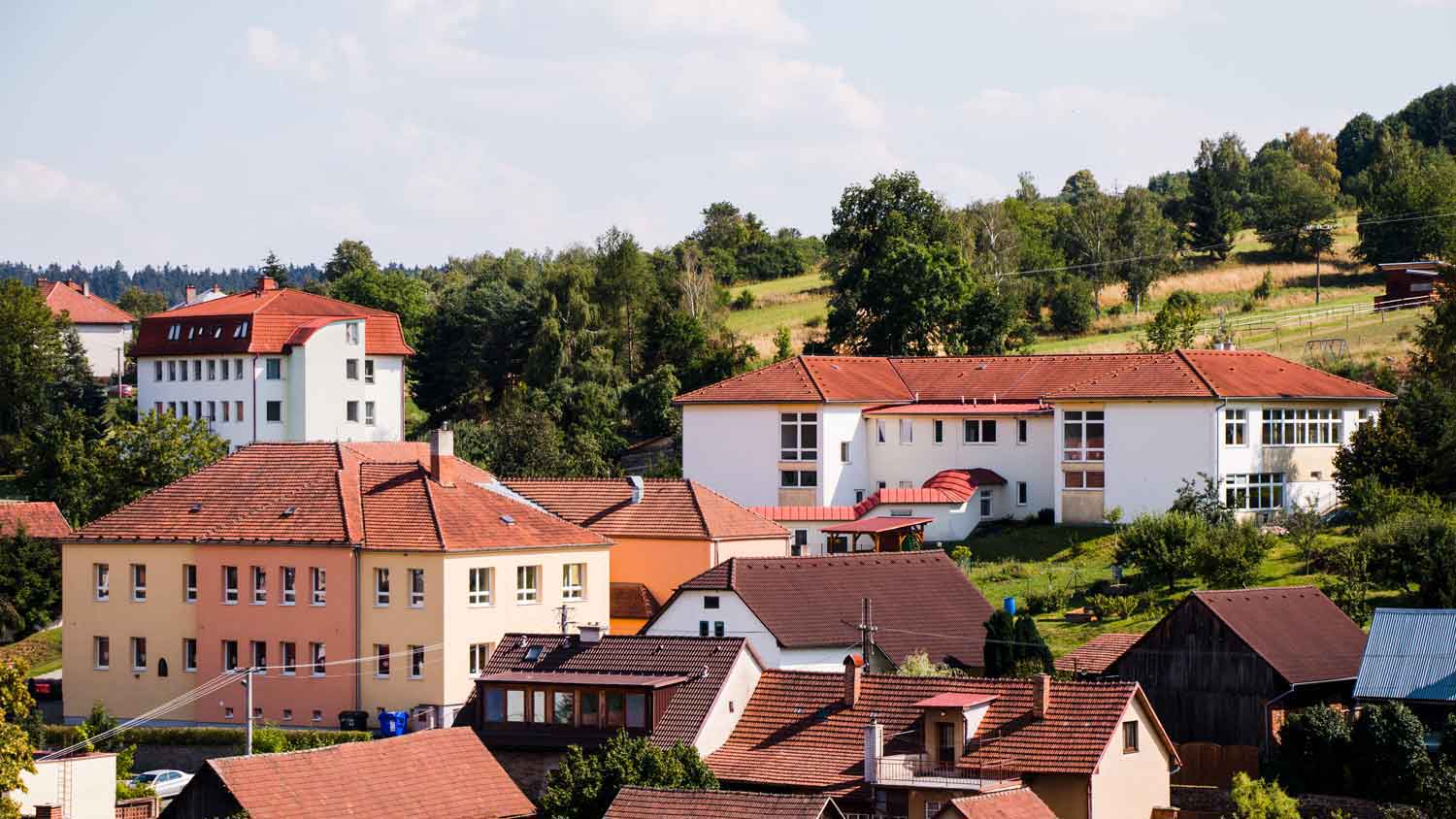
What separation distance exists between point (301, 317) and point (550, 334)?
12.2 metres

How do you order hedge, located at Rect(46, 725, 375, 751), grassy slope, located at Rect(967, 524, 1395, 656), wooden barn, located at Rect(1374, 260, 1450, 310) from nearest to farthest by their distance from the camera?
hedge, located at Rect(46, 725, 375, 751) → grassy slope, located at Rect(967, 524, 1395, 656) → wooden barn, located at Rect(1374, 260, 1450, 310)

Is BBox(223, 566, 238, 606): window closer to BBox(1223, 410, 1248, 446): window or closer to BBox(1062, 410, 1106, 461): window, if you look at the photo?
BBox(1062, 410, 1106, 461): window

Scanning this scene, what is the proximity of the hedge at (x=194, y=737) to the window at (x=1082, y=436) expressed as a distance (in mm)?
29631

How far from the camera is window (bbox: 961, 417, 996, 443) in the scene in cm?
7631

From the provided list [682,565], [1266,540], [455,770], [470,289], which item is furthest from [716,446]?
[470,289]

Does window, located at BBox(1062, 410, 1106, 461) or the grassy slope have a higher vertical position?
Result: window, located at BBox(1062, 410, 1106, 461)

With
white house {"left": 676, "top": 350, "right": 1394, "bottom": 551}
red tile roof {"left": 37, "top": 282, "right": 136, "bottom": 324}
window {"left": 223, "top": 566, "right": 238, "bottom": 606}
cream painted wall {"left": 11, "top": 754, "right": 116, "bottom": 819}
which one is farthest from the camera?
red tile roof {"left": 37, "top": 282, "right": 136, "bottom": 324}

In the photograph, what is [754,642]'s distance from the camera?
5516 cm

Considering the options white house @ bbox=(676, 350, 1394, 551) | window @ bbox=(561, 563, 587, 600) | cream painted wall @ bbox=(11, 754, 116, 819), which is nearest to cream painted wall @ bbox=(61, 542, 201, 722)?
window @ bbox=(561, 563, 587, 600)

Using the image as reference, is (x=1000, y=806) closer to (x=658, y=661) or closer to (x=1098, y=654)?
(x=658, y=661)

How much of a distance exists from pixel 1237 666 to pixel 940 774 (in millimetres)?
10128

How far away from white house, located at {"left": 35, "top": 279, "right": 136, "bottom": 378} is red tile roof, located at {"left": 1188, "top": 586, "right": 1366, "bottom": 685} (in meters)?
98.8

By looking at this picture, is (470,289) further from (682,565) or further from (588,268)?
(682,565)

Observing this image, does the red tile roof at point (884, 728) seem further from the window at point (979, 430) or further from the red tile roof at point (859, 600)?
the window at point (979, 430)
